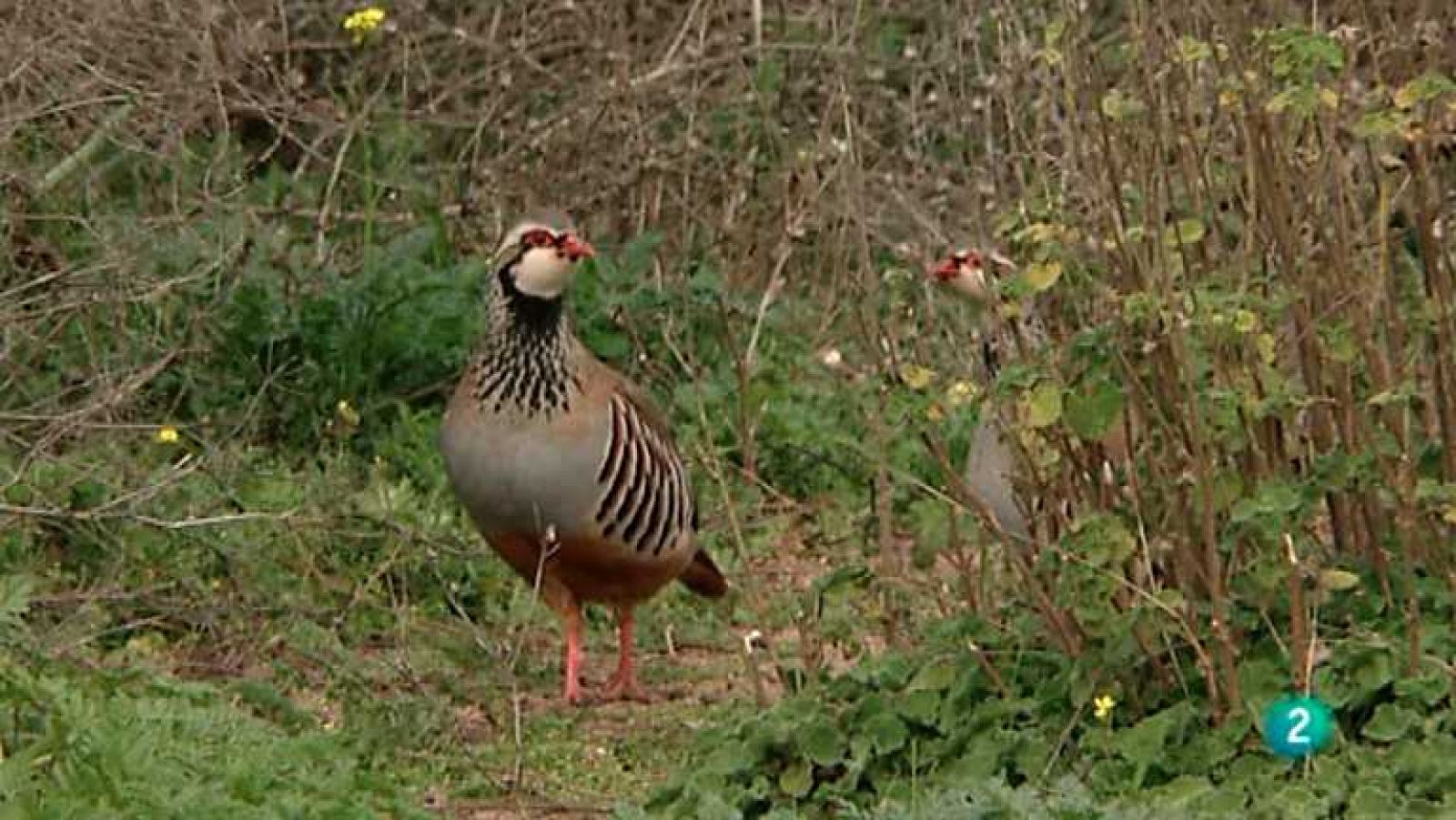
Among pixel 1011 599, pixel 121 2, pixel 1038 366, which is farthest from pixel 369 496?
pixel 1038 366

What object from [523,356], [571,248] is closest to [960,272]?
[571,248]

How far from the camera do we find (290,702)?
7969 mm

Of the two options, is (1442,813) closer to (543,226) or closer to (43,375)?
(543,226)

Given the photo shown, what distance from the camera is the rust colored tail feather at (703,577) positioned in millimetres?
9422

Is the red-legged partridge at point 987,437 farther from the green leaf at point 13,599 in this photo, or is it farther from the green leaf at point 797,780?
the green leaf at point 13,599

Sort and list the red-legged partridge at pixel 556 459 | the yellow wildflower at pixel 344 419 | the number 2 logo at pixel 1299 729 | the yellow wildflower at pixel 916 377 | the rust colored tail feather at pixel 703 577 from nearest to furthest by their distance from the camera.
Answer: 1. the number 2 logo at pixel 1299 729
2. the yellow wildflower at pixel 916 377
3. the red-legged partridge at pixel 556 459
4. the rust colored tail feather at pixel 703 577
5. the yellow wildflower at pixel 344 419

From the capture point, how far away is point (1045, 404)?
681 centimetres

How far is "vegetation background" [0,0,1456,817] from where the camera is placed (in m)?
6.84

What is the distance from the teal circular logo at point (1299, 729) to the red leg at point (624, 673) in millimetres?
2538

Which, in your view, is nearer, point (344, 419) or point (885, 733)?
point (885, 733)

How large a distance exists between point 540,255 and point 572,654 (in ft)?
3.25

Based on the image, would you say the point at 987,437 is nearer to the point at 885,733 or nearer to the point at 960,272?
the point at 960,272

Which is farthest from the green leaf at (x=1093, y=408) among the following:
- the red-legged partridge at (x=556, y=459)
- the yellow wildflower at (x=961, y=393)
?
the red-legged partridge at (x=556, y=459)

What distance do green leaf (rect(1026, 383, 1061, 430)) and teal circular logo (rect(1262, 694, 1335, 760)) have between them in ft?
2.26
